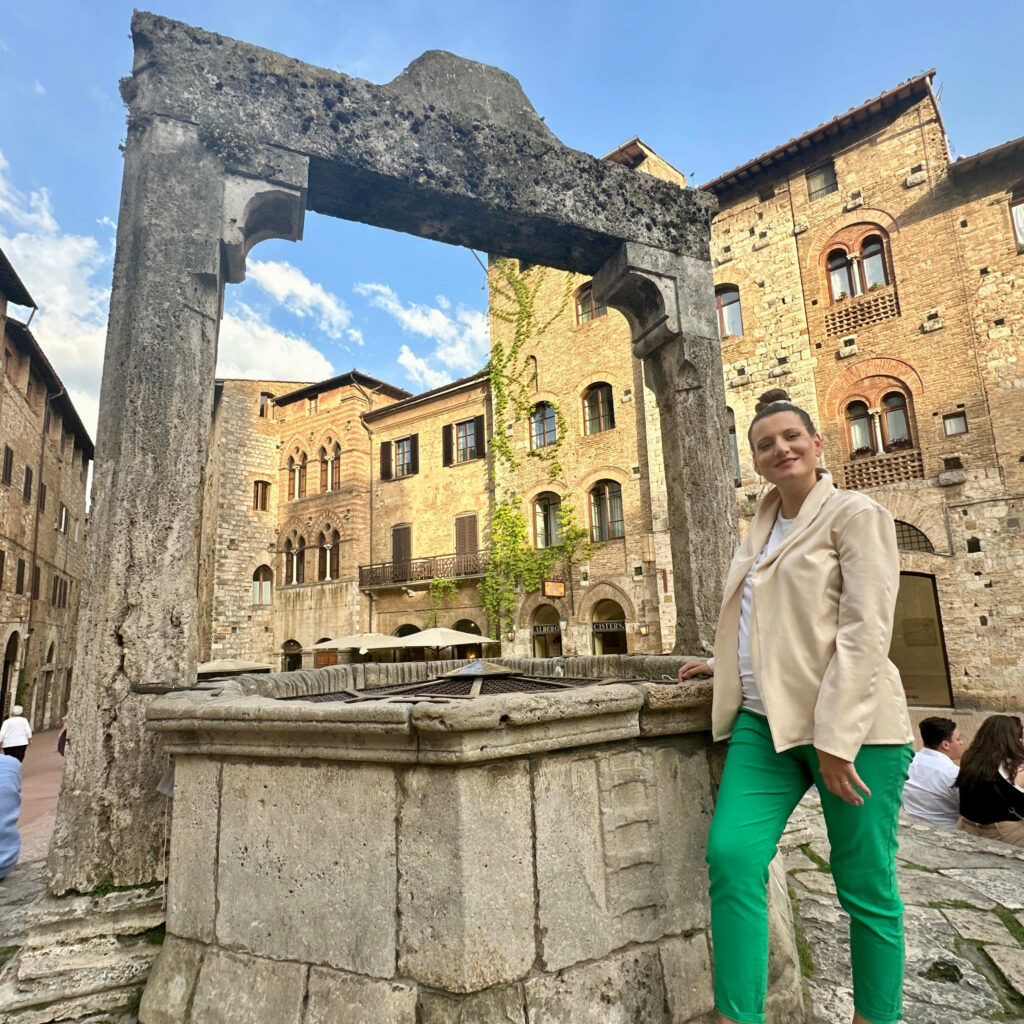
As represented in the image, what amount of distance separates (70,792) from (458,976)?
1.81 meters

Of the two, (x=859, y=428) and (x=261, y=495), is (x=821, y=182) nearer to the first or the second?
(x=859, y=428)

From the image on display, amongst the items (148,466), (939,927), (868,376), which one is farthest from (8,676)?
(868,376)

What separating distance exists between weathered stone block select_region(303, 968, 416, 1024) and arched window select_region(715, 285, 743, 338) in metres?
17.5

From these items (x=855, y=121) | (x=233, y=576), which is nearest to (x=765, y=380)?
(x=855, y=121)

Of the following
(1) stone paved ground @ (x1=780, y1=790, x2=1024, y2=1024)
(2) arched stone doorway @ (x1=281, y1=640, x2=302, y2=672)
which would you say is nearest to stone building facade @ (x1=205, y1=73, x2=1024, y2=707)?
(2) arched stone doorway @ (x1=281, y1=640, x2=302, y2=672)

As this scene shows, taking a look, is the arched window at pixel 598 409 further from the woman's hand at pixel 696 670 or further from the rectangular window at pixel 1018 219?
the woman's hand at pixel 696 670

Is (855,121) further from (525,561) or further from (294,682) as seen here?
(294,682)

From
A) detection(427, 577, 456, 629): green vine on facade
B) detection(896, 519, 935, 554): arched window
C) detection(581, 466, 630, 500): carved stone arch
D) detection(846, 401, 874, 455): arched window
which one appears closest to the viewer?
detection(896, 519, 935, 554): arched window

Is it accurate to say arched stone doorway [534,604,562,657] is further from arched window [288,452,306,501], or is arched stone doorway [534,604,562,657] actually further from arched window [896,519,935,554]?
arched window [288,452,306,501]

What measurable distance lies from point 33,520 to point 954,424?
25826mm

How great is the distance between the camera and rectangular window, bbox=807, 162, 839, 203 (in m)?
16.5

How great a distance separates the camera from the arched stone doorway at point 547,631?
19.4m

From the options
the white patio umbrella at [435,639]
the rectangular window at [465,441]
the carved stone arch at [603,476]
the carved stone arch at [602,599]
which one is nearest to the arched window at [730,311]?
the carved stone arch at [603,476]

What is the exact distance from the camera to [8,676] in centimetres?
1977
